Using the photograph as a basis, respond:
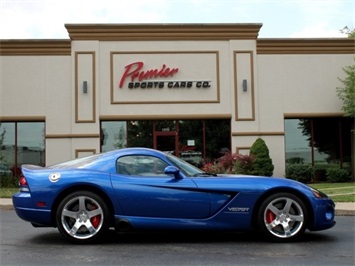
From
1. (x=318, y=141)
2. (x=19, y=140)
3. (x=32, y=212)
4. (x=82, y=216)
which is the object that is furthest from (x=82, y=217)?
(x=318, y=141)

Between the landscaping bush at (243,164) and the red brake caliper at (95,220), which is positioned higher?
the landscaping bush at (243,164)

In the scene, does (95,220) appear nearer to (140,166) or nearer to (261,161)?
(140,166)

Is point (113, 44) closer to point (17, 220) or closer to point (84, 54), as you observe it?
point (84, 54)

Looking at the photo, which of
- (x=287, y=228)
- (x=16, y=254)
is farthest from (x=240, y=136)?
(x=16, y=254)

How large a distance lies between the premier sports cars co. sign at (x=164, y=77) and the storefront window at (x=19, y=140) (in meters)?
3.61

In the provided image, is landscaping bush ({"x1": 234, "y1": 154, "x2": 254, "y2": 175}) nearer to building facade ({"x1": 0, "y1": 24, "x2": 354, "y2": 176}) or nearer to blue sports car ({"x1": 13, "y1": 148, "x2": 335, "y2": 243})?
building facade ({"x1": 0, "y1": 24, "x2": 354, "y2": 176})

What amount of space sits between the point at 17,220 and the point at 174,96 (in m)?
11.7

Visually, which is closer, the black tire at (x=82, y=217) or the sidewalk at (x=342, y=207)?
the black tire at (x=82, y=217)

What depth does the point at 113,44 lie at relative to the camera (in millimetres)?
20203

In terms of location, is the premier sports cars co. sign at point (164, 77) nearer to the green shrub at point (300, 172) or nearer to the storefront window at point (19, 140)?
the storefront window at point (19, 140)

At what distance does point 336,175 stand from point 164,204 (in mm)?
15443

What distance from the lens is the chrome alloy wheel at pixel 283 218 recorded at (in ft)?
20.6

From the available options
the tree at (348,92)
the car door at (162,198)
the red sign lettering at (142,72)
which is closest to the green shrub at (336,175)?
the tree at (348,92)

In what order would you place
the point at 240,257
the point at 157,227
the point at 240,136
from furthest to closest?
the point at 240,136 → the point at 157,227 → the point at 240,257
